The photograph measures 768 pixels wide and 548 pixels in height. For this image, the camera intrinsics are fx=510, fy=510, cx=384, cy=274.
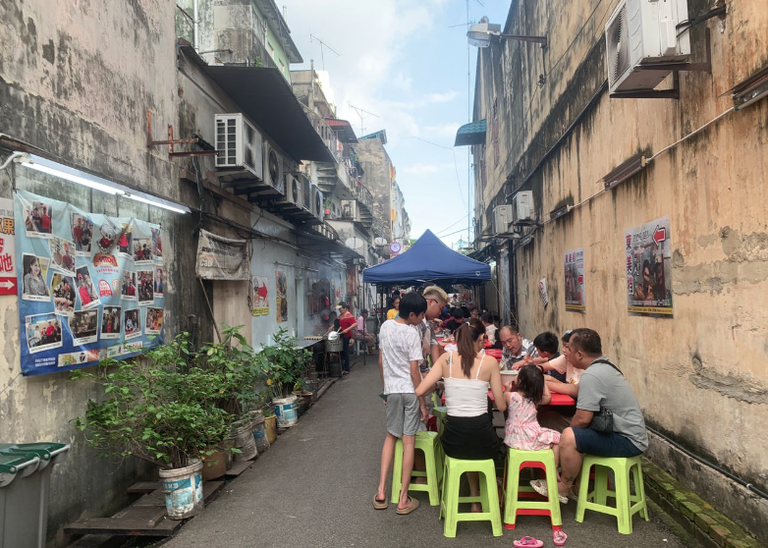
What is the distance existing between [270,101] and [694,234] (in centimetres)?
700

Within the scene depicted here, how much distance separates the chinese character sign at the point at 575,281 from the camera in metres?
7.23

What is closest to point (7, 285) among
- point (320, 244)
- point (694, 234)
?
point (694, 234)

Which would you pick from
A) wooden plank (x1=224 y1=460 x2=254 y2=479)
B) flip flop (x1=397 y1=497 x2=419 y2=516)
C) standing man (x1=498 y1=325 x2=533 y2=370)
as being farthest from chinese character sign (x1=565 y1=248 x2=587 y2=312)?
wooden plank (x1=224 y1=460 x2=254 y2=479)

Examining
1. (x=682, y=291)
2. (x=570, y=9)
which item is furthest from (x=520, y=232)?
(x=682, y=291)

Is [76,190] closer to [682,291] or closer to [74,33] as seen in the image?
[74,33]

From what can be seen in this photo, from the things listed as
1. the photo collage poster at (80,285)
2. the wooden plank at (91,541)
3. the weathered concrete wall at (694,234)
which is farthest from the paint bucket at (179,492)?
the weathered concrete wall at (694,234)

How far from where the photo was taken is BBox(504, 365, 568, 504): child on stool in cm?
407

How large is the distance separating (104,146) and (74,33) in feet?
3.32

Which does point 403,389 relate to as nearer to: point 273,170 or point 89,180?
point 89,180

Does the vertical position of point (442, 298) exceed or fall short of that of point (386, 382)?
it exceeds it

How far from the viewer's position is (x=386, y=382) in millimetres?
4746

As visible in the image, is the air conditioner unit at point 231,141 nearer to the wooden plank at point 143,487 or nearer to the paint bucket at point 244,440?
the paint bucket at point 244,440

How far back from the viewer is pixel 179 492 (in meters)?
4.52

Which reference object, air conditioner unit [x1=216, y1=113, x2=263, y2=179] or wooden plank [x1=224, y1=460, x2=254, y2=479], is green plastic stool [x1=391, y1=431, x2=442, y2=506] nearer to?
wooden plank [x1=224, y1=460, x2=254, y2=479]
